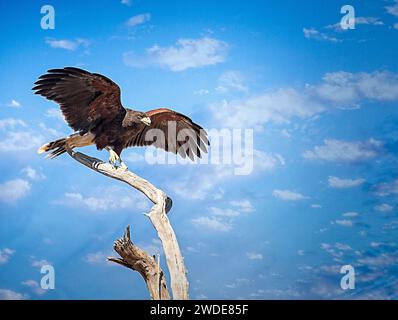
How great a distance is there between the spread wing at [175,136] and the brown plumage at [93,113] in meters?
0.04

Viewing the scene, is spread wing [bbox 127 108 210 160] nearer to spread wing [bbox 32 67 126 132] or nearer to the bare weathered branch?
spread wing [bbox 32 67 126 132]

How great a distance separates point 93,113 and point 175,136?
1.35 meters

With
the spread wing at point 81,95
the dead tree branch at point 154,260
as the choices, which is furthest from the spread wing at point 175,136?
the dead tree branch at point 154,260

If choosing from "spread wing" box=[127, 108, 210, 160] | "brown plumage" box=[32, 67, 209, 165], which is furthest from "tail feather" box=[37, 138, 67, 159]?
"spread wing" box=[127, 108, 210, 160]

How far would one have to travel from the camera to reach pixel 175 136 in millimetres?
8930

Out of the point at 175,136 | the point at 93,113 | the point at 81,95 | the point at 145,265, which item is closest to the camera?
the point at 145,265

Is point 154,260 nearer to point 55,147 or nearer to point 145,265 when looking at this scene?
point 145,265

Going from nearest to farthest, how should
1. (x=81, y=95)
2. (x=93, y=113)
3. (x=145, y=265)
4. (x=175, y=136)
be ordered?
(x=145, y=265)
(x=81, y=95)
(x=93, y=113)
(x=175, y=136)

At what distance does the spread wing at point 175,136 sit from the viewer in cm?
873

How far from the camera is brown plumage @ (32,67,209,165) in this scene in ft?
25.7

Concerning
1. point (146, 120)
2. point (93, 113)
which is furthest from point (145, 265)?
point (93, 113)
